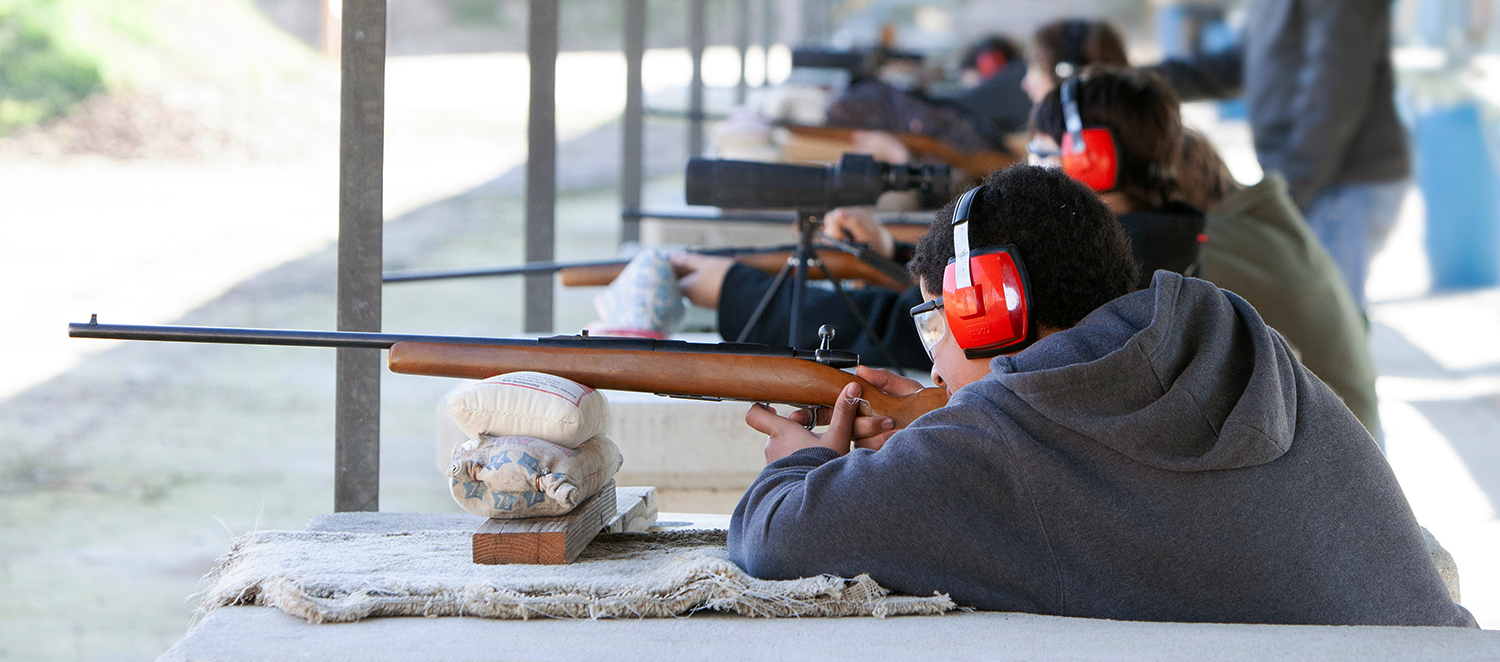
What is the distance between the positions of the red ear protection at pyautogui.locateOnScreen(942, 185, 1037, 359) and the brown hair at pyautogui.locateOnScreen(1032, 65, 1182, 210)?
1.33 meters

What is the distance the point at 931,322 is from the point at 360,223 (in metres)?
1.12

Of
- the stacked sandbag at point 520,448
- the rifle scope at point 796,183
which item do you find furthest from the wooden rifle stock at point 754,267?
the stacked sandbag at point 520,448

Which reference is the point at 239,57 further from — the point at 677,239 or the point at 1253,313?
the point at 1253,313

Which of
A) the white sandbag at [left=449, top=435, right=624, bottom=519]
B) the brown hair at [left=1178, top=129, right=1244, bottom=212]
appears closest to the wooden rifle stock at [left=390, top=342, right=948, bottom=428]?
the white sandbag at [left=449, top=435, right=624, bottom=519]

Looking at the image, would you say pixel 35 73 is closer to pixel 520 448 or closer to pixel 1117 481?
pixel 520 448

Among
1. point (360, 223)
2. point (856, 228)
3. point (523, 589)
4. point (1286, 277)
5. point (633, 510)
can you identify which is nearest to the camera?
point (523, 589)

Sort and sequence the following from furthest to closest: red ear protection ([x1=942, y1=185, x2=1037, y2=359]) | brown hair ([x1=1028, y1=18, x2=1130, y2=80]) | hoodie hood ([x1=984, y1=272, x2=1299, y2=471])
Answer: brown hair ([x1=1028, y1=18, x2=1130, y2=80]) < red ear protection ([x1=942, y1=185, x2=1037, y2=359]) < hoodie hood ([x1=984, y1=272, x2=1299, y2=471])

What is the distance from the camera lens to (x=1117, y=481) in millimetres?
1413

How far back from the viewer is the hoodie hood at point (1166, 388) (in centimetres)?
138

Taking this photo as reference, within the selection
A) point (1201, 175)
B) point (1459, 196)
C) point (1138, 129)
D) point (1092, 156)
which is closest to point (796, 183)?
point (1092, 156)

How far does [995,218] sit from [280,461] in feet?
12.3

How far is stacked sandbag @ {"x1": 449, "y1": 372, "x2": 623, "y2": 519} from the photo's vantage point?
177 cm

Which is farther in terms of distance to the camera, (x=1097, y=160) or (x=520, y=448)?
(x=1097, y=160)

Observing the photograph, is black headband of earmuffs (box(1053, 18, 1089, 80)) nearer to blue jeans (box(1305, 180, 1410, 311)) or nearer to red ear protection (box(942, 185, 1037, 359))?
blue jeans (box(1305, 180, 1410, 311))
